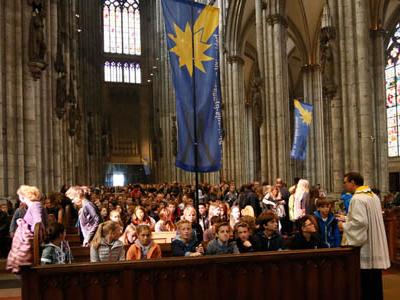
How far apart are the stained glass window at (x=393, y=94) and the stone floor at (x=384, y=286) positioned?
20.8 meters

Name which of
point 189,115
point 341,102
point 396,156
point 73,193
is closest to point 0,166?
point 73,193

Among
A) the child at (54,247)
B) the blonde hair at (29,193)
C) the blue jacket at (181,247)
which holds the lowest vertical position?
the blue jacket at (181,247)

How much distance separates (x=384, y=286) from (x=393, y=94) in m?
23.1

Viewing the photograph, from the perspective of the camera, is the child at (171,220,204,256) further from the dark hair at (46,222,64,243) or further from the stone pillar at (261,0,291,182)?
the stone pillar at (261,0,291,182)

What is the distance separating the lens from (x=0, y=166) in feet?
44.8

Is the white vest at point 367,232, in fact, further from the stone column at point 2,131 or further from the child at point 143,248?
the stone column at point 2,131

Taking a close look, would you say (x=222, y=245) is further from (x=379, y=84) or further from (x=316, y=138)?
Result: (x=316, y=138)

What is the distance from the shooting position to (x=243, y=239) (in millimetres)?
6117

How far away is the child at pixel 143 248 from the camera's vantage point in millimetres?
5898

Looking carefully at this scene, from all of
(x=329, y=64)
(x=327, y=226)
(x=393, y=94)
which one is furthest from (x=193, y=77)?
(x=393, y=94)

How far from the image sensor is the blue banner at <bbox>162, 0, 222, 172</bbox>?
6676 mm

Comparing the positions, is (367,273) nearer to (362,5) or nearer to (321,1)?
(362,5)

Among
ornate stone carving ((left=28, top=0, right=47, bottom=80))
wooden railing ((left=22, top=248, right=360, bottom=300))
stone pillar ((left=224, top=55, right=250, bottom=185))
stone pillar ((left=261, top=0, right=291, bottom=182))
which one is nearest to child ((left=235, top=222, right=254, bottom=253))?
wooden railing ((left=22, top=248, right=360, bottom=300))

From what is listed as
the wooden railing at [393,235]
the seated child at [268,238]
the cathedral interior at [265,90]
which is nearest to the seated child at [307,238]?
the seated child at [268,238]
